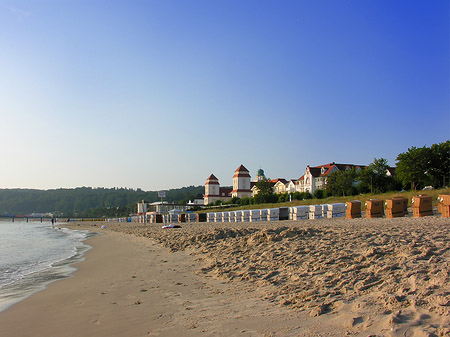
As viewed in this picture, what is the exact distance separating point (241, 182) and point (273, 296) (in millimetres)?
124569

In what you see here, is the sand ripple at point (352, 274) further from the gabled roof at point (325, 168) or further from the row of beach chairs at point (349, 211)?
the gabled roof at point (325, 168)

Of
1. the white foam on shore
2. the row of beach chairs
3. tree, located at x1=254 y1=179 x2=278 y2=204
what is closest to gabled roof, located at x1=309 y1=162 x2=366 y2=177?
tree, located at x1=254 y1=179 x2=278 y2=204

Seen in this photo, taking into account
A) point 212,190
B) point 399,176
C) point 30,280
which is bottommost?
point 30,280

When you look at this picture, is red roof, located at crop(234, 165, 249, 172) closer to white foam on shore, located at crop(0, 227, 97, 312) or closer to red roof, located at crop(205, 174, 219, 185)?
red roof, located at crop(205, 174, 219, 185)

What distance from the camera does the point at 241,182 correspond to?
13000cm

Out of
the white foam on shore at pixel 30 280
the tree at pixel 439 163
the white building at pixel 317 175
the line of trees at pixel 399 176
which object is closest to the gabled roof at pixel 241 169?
the white building at pixel 317 175

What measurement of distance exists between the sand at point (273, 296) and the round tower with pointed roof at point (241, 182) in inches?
4691

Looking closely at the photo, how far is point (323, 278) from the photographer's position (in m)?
5.97

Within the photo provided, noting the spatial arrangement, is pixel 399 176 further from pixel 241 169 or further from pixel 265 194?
pixel 241 169

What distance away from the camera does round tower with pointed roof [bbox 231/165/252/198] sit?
128 metres

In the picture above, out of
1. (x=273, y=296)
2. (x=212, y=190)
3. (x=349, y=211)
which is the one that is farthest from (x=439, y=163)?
(x=212, y=190)

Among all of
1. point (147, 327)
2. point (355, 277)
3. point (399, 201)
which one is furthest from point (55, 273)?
point (399, 201)

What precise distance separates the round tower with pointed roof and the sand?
391 feet

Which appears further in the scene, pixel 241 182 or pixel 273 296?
pixel 241 182
